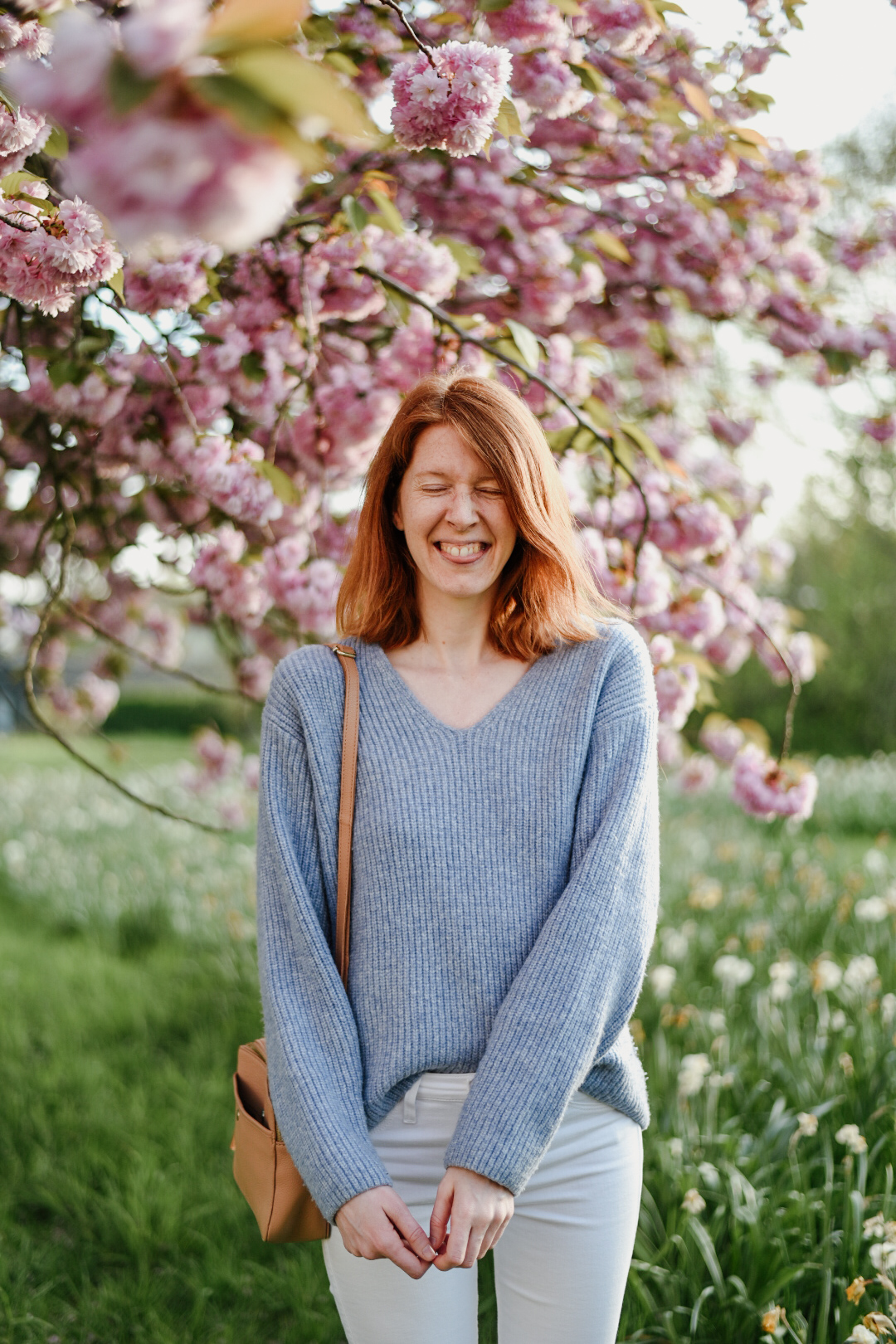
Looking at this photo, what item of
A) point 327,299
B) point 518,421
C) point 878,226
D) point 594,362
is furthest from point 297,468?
point 878,226

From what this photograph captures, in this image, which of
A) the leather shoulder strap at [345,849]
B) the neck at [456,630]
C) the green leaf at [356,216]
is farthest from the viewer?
the green leaf at [356,216]

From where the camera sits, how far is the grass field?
2018mm

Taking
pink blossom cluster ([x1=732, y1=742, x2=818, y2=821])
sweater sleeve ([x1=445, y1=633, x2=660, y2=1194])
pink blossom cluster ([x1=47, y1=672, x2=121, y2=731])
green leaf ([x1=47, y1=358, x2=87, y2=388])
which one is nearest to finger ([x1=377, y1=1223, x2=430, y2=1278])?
sweater sleeve ([x1=445, y1=633, x2=660, y2=1194])

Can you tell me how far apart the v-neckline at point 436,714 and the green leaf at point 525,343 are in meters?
0.66

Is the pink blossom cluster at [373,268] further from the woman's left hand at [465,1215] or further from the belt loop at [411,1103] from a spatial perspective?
the woman's left hand at [465,1215]

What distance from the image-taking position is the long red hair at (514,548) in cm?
142

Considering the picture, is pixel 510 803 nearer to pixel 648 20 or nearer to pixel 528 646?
pixel 528 646

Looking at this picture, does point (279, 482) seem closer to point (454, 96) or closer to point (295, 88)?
point (454, 96)

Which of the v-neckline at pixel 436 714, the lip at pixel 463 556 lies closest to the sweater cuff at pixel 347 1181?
the v-neckline at pixel 436 714

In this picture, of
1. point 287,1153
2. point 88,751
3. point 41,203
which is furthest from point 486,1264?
point 88,751

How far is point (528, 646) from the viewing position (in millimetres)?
1523

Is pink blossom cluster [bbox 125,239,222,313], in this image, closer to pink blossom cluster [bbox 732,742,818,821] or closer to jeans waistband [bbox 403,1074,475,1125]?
jeans waistband [bbox 403,1074,475,1125]

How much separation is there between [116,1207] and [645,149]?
315 centimetres

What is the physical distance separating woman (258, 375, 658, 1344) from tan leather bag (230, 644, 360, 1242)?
0.7 inches
